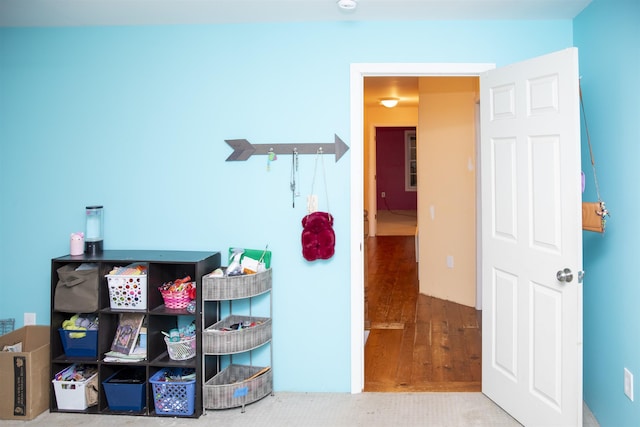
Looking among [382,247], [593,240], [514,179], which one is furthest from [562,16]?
[382,247]

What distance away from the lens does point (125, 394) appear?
9.83 ft

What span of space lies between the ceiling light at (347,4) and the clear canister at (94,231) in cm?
184

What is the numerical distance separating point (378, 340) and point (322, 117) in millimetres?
1923

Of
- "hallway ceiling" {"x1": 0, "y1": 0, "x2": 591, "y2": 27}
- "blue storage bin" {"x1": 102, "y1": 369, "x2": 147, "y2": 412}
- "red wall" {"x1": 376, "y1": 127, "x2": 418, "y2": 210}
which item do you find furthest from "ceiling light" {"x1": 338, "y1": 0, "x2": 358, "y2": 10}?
"red wall" {"x1": 376, "y1": 127, "x2": 418, "y2": 210}

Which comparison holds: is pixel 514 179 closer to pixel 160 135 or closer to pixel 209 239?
pixel 209 239

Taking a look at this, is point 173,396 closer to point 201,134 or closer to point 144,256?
point 144,256

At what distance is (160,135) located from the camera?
3318 millimetres

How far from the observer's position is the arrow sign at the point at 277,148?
10.6 ft

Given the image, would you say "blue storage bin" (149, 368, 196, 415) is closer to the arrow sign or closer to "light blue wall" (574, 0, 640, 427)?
the arrow sign

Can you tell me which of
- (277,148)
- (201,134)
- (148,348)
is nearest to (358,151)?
(277,148)

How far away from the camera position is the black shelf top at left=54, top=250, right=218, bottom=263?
2.99 meters

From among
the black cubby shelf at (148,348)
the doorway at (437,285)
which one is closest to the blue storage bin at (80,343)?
the black cubby shelf at (148,348)

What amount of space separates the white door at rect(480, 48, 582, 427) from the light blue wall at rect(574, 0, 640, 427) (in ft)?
0.79

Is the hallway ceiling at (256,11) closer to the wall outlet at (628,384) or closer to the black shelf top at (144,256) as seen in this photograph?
the black shelf top at (144,256)
